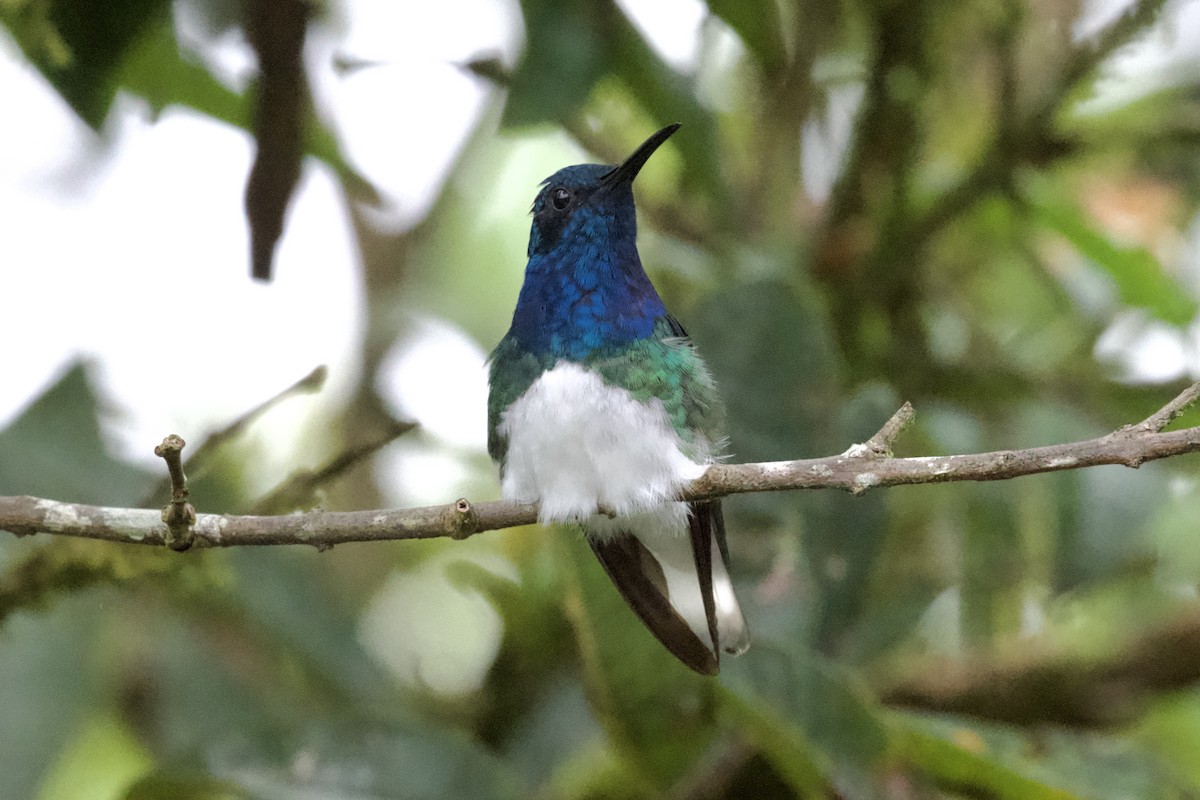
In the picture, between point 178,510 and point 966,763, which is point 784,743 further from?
point 178,510

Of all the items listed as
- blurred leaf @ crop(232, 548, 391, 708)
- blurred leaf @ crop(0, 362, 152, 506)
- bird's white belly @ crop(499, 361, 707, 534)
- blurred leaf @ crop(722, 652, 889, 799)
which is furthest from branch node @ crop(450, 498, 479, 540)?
blurred leaf @ crop(0, 362, 152, 506)

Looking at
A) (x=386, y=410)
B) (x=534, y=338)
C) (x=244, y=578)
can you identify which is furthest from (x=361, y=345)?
(x=534, y=338)

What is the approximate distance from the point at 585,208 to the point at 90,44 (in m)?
0.76

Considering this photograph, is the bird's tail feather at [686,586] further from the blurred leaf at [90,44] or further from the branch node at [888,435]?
the blurred leaf at [90,44]

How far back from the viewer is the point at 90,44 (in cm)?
138

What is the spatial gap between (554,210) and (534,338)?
0.26 metres

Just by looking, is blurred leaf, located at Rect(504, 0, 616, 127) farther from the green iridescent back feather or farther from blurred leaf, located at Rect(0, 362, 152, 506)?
blurred leaf, located at Rect(0, 362, 152, 506)

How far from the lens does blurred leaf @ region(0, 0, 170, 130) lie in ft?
4.52

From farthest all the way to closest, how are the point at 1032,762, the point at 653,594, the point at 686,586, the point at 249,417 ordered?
the point at 686,586
the point at 1032,762
the point at 653,594
the point at 249,417

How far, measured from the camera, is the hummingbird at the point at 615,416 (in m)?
1.61

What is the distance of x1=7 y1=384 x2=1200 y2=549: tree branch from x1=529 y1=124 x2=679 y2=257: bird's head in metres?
0.64

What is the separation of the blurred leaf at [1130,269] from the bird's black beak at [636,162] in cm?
97

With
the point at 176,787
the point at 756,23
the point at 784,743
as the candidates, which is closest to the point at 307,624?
the point at 176,787

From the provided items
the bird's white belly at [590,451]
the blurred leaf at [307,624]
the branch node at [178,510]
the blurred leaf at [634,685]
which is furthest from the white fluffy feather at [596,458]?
the blurred leaf at [307,624]
